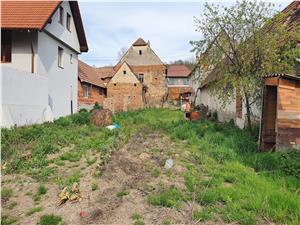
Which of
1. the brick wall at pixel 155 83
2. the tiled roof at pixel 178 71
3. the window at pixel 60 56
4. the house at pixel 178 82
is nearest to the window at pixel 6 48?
the window at pixel 60 56

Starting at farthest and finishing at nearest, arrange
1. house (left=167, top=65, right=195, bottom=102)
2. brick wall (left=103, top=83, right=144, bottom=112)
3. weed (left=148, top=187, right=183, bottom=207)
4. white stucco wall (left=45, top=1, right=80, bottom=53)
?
house (left=167, top=65, right=195, bottom=102) < brick wall (left=103, top=83, right=144, bottom=112) < white stucco wall (left=45, top=1, right=80, bottom=53) < weed (left=148, top=187, right=183, bottom=207)

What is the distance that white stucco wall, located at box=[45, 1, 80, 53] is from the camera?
612 inches

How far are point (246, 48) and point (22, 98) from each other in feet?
27.0

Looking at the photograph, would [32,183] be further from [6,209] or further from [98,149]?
[98,149]

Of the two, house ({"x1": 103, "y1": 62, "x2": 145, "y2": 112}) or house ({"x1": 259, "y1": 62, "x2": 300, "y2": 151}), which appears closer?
house ({"x1": 259, "y1": 62, "x2": 300, "y2": 151})

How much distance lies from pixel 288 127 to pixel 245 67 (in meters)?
3.20

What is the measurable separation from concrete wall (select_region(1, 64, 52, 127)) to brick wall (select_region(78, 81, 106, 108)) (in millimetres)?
10543

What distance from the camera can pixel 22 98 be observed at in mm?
11609

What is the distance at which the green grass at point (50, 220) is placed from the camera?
4996 mm

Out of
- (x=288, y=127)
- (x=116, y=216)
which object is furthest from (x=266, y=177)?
(x=116, y=216)

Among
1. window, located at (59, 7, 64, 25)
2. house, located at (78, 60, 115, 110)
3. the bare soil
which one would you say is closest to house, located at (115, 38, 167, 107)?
house, located at (78, 60, 115, 110)

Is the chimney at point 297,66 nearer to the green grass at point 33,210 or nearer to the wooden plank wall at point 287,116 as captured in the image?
the wooden plank wall at point 287,116

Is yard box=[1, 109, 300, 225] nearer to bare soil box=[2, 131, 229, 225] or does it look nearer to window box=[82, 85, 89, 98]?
bare soil box=[2, 131, 229, 225]

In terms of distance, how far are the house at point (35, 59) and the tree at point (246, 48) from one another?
6.58m
